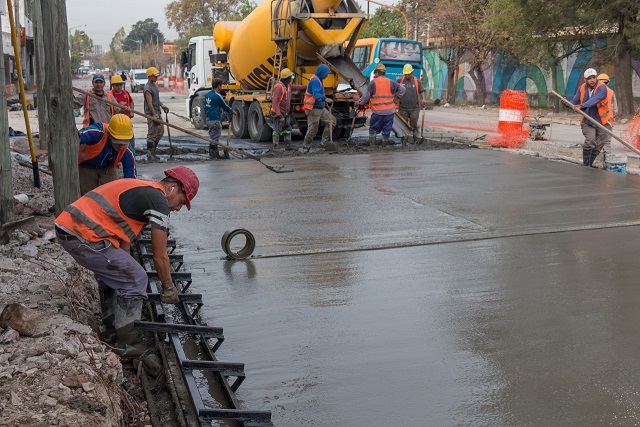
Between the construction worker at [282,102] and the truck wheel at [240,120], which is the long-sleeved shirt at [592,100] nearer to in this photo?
the construction worker at [282,102]

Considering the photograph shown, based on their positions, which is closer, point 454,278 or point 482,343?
point 482,343

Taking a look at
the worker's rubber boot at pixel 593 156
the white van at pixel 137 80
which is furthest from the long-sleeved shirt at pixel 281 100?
the white van at pixel 137 80

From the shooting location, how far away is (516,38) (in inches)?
1233

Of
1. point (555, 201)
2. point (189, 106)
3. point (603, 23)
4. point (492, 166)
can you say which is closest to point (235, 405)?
point (555, 201)

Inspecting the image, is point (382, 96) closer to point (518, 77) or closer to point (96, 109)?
point (96, 109)

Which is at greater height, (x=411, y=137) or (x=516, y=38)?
(x=516, y=38)

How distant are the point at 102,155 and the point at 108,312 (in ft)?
8.09

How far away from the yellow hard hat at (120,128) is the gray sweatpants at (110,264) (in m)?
2.01

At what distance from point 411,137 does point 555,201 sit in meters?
7.24

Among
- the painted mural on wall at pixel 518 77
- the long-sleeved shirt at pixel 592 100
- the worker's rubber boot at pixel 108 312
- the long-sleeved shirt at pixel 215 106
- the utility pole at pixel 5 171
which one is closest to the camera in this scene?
the worker's rubber boot at pixel 108 312

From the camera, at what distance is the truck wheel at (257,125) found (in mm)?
17547

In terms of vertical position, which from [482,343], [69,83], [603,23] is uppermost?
[603,23]

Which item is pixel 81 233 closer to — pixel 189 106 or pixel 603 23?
pixel 189 106

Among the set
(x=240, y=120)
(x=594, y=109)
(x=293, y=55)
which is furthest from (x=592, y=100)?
(x=240, y=120)
